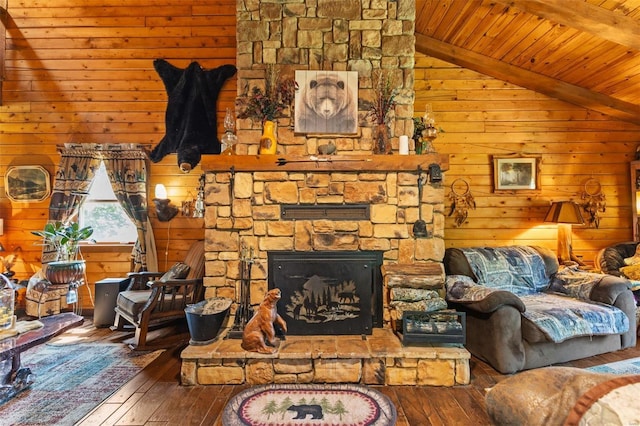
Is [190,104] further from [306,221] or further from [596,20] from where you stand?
[596,20]

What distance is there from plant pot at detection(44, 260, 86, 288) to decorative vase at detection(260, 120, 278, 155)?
251cm

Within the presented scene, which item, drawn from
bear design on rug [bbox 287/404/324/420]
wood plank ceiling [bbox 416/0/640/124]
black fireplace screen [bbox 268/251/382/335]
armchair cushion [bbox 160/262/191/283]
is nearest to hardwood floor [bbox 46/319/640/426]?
bear design on rug [bbox 287/404/324/420]

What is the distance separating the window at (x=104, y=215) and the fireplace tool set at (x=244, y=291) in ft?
7.56

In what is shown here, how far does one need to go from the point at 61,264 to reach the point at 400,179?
142 inches

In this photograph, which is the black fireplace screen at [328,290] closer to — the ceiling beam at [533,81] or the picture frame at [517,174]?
the picture frame at [517,174]

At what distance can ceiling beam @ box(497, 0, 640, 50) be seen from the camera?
8.89ft

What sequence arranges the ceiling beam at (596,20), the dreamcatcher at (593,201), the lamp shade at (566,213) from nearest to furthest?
the ceiling beam at (596,20) → the lamp shade at (566,213) → the dreamcatcher at (593,201)

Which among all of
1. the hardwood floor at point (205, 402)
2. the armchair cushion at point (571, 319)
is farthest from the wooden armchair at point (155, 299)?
the armchair cushion at point (571, 319)

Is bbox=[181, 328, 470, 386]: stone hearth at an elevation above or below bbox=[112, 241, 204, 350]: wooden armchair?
below

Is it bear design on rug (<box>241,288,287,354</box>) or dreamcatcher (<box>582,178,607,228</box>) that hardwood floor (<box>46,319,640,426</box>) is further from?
dreamcatcher (<box>582,178,607,228</box>)

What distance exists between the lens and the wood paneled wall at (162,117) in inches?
158

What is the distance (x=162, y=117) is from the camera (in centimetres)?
415

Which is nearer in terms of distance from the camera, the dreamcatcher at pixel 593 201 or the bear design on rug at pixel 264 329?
the bear design on rug at pixel 264 329

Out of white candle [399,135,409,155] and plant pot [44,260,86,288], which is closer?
white candle [399,135,409,155]
